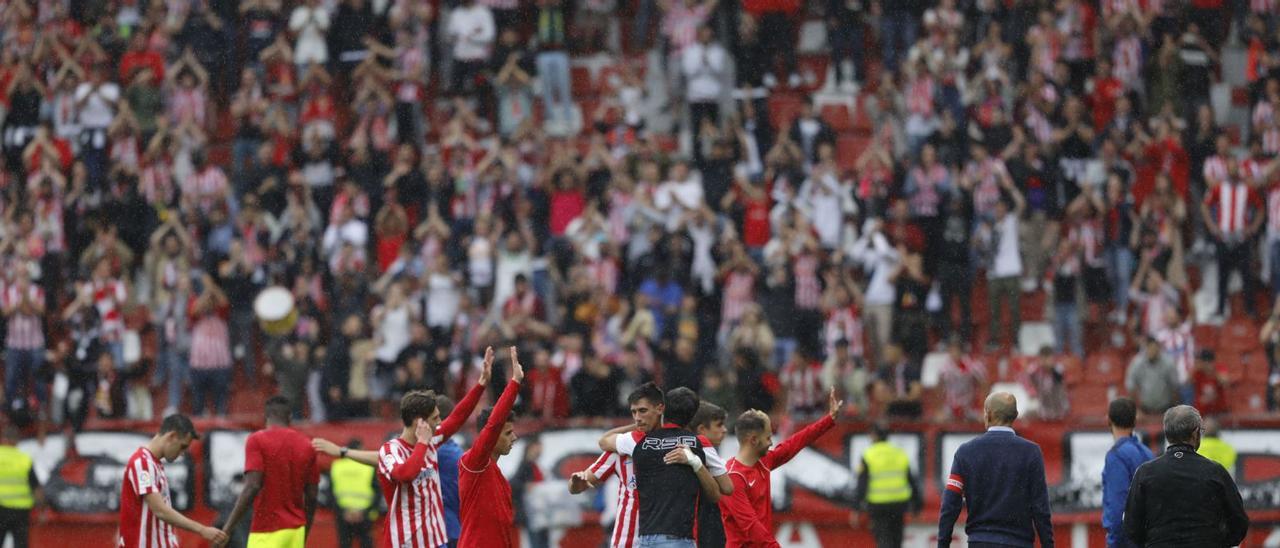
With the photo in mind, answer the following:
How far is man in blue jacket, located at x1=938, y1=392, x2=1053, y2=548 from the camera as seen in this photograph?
1112cm

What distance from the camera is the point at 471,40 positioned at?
2755 centimetres

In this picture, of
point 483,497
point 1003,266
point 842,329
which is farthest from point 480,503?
point 1003,266

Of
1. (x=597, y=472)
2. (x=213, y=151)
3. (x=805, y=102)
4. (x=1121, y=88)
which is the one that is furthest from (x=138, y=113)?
(x=597, y=472)

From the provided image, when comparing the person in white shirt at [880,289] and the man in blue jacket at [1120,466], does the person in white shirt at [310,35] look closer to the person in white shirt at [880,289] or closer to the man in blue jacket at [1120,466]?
the person in white shirt at [880,289]

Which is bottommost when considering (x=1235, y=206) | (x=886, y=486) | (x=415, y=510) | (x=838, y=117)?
(x=886, y=486)

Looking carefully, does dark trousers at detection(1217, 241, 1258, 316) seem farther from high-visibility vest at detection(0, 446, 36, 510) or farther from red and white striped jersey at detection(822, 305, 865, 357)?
high-visibility vest at detection(0, 446, 36, 510)

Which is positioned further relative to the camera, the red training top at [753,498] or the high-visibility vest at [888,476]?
the high-visibility vest at [888,476]

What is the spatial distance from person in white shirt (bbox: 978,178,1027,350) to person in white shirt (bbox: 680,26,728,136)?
197 inches

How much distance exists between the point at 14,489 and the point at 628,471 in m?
9.54

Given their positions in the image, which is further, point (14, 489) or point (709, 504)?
point (14, 489)

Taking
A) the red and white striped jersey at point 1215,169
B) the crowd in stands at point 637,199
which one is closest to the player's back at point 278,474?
the crowd in stands at point 637,199

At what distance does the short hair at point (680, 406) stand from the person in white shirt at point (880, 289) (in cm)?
1233

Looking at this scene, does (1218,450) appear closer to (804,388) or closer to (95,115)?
(804,388)

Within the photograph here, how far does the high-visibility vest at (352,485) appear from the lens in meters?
18.6
